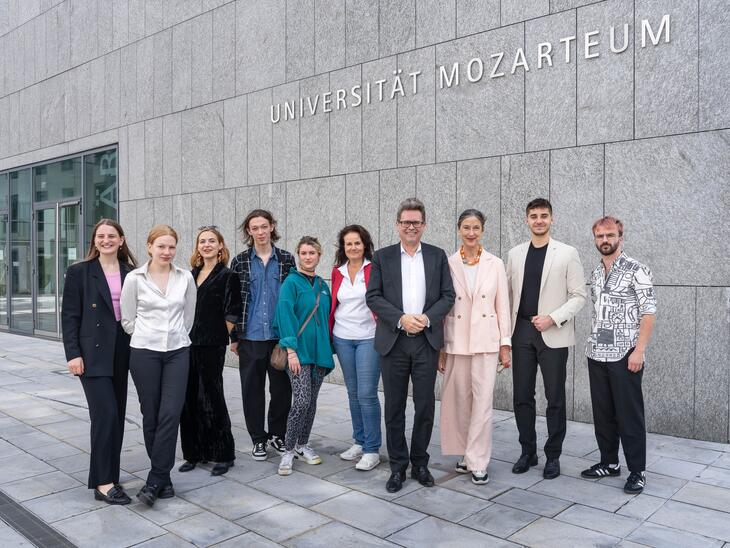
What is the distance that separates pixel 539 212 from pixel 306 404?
6.97ft

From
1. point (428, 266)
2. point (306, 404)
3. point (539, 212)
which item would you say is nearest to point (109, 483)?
point (306, 404)

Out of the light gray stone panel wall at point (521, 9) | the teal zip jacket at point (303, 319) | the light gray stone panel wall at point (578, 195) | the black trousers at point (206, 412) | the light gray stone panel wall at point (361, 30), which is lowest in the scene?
the black trousers at point (206, 412)

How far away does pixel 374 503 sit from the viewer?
4.03m

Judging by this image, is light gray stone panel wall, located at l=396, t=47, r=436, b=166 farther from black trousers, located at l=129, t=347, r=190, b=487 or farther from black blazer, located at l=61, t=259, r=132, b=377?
black blazer, located at l=61, t=259, r=132, b=377

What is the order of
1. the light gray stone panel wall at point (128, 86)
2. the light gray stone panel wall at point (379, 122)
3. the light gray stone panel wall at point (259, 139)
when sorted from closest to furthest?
the light gray stone panel wall at point (379, 122) → the light gray stone panel wall at point (259, 139) → the light gray stone panel wall at point (128, 86)

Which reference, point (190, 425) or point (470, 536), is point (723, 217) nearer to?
point (470, 536)

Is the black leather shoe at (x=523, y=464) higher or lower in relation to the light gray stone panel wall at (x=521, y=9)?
lower

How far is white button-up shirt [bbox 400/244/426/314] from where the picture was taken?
14.4 feet

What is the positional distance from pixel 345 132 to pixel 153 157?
428 cm

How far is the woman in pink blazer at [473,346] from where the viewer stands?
442cm

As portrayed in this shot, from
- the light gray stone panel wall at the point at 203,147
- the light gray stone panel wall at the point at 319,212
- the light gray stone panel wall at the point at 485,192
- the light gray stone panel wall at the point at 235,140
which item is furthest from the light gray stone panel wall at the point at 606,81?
the light gray stone panel wall at the point at 203,147

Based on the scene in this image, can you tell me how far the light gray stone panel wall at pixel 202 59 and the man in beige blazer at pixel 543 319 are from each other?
6.75m

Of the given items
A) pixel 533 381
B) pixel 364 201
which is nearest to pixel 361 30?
pixel 364 201

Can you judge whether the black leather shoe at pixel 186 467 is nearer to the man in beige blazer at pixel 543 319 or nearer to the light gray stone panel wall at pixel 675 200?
the man in beige blazer at pixel 543 319
